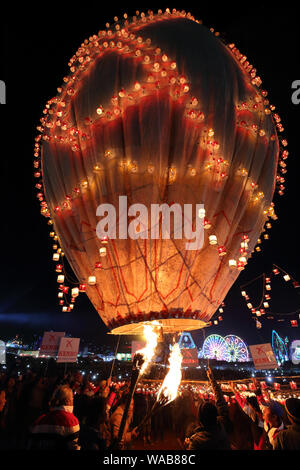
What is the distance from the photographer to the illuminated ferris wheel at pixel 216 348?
40188mm

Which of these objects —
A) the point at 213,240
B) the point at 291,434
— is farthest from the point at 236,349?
the point at 291,434

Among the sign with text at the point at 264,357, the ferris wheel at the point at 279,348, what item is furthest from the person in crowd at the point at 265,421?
the ferris wheel at the point at 279,348

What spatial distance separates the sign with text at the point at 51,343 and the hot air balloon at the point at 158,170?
2.23m

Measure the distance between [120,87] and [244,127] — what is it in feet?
12.9

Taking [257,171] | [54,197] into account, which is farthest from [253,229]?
[54,197]

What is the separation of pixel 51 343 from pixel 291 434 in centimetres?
794

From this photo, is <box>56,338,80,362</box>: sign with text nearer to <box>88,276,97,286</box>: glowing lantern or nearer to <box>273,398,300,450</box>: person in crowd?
<box>88,276,97,286</box>: glowing lantern

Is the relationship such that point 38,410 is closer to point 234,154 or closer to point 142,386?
point 142,386

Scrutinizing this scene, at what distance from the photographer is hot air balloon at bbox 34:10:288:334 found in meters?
7.18

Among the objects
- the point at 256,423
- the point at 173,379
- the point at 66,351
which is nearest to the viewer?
the point at 256,423

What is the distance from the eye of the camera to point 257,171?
844 centimetres

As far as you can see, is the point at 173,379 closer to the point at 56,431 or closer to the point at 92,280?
the point at 92,280

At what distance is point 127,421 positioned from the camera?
505cm

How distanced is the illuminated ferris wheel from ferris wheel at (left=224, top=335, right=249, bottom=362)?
2.15 feet
